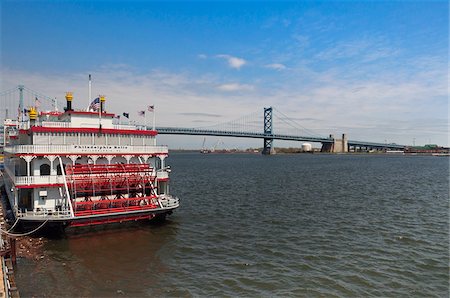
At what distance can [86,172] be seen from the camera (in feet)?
71.9

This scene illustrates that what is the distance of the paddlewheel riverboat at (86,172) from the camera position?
20.5 meters

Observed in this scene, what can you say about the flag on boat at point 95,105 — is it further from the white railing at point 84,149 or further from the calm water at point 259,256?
the calm water at point 259,256

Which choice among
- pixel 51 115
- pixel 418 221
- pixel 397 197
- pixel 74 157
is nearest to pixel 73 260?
pixel 74 157

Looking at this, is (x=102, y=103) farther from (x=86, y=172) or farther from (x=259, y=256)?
(x=259, y=256)

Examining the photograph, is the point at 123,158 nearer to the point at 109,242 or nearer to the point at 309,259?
the point at 109,242

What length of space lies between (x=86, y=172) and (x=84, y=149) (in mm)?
1667

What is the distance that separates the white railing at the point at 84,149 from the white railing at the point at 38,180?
5.04 feet

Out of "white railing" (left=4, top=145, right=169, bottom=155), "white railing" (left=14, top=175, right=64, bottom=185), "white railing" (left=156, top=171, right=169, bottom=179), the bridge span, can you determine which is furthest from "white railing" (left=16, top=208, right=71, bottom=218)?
the bridge span

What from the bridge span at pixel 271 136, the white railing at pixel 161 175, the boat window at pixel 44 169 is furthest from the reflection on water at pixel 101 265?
the bridge span at pixel 271 136

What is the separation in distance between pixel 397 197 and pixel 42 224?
3295cm

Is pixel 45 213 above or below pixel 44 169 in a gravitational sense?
below

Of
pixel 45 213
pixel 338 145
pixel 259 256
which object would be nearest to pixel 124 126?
pixel 45 213

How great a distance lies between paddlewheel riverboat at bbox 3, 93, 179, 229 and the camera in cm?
2045

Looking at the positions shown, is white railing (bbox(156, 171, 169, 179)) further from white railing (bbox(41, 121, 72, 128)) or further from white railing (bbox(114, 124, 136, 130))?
white railing (bbox(41, 121, 72, 128))
